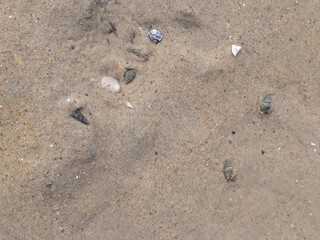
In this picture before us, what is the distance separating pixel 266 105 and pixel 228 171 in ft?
2.89

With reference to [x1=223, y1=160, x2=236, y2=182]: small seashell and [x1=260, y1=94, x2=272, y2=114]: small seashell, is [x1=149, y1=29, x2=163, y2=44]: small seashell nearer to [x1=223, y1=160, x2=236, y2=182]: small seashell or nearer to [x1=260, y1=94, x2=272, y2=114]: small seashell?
[x1=260, y1=94, x2=272, y2=114]: small seashell

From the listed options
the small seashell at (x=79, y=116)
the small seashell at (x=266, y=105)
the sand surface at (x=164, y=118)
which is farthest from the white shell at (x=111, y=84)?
the small seashell at (x=266, y=105)

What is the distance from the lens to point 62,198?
302 cm

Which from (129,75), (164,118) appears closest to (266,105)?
(164,118)

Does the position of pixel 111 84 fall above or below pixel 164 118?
above

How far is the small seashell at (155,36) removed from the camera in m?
3.14

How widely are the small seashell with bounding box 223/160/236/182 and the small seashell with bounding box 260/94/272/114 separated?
0.73 metres

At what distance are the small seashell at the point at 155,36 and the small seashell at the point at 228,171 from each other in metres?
1.62

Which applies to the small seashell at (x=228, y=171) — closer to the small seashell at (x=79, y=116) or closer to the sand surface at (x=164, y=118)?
the sand surface at (x=164, y=118)

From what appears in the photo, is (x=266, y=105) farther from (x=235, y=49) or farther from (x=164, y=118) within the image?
(x=164, y=118)

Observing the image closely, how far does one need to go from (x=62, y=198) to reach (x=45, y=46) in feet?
5.45

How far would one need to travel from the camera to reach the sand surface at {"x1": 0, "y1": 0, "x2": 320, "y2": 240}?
9.65 feet

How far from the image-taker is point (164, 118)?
3154mm

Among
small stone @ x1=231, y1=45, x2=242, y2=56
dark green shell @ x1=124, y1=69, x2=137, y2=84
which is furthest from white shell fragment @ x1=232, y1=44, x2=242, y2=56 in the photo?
dark green shell @ x1=124, y1=69, x2=137, y2=84
